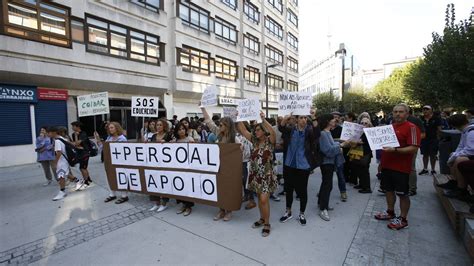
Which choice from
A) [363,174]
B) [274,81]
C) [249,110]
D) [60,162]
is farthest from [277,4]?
[60,162]

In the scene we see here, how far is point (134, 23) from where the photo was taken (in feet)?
47.5

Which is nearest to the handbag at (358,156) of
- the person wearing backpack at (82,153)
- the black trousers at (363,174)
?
the black trousers at (363,174)

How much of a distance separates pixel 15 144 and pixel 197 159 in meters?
10.4

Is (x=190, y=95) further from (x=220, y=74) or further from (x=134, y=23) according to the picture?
(x=134, y=23)

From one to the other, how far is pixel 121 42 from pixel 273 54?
20.2m

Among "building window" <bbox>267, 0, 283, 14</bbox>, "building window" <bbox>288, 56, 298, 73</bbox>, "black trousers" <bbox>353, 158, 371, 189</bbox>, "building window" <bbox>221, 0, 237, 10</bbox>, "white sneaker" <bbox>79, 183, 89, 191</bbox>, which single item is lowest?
"white sneaker" <bbox>79, 183, 89, 191</bbox>

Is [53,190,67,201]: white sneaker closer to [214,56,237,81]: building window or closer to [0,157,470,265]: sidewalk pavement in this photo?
[0,157,470,265]: sidewalk pavement

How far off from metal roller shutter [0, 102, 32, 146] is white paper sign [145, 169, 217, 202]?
9.15 m

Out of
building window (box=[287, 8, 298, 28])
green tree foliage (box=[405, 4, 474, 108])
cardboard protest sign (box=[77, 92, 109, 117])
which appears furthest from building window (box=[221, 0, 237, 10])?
cardboard protest sign (box=[77, 92, 109, 117])

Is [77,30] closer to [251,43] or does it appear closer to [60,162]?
[60,162]

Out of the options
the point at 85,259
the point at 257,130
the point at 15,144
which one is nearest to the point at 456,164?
the point at 257,130

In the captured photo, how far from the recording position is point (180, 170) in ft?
15.3

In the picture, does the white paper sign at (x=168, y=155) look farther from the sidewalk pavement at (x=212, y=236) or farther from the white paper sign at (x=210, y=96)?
the white paper sign at (x=210, y=96)

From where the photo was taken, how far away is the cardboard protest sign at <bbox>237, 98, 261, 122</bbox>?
4027 millimetres
